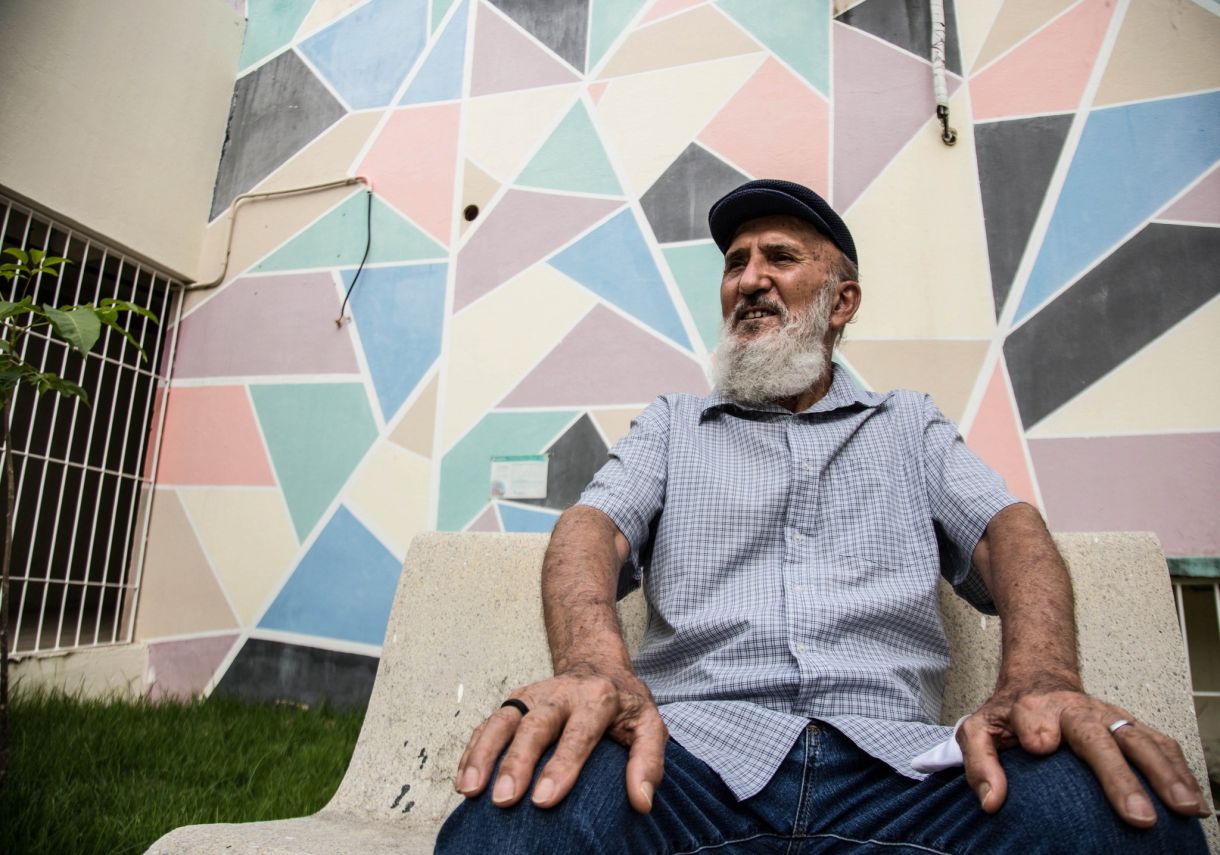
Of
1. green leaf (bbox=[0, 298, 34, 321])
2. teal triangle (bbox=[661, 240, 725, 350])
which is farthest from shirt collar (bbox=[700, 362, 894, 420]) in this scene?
green leaf (bbox=[0, 298, 34, 321])

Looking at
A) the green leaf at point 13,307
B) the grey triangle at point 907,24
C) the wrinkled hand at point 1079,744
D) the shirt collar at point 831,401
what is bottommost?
the wrinkled hand at point 1079,744

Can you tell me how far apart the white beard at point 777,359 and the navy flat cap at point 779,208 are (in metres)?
0.15

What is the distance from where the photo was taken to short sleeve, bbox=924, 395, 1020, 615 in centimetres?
124

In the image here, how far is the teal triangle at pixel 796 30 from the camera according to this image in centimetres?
276

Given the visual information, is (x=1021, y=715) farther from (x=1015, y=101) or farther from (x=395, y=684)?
(x=1015, y=101)

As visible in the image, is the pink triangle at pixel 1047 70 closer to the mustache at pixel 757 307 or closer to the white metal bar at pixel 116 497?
the mustache at pixel 757 307

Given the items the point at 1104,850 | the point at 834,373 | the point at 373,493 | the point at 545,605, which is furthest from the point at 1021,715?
the point at 373,493

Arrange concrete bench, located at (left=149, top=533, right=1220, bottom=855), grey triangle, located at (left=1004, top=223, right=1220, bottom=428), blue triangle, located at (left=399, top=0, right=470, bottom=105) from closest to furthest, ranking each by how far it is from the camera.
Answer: concrete bench, located at (left=149, top=533, right=1220, bottom=855), grey triangle, located at (left=1004, top=223, right=1220, bottom=428), blue triangle, located at (left=399, top=0, right=470, bottom=105)

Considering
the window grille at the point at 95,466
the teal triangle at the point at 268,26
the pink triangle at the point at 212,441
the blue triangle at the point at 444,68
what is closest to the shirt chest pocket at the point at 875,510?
the pink triangle at the point at 212,441

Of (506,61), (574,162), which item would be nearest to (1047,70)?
(574,162)

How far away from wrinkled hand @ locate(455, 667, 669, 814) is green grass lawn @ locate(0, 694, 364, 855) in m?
1.22

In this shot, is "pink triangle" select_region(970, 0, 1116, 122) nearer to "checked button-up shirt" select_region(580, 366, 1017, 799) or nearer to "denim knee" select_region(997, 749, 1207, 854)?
"checked button-up shirt" select_region(580, 366, 1017, 799)

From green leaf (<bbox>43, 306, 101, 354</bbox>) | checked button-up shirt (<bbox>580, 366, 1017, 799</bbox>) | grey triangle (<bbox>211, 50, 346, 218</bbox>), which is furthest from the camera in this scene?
grey triangle (<bbox>211, 50, 346, 218</bbox>)

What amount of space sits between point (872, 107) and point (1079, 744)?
2.39 metres
